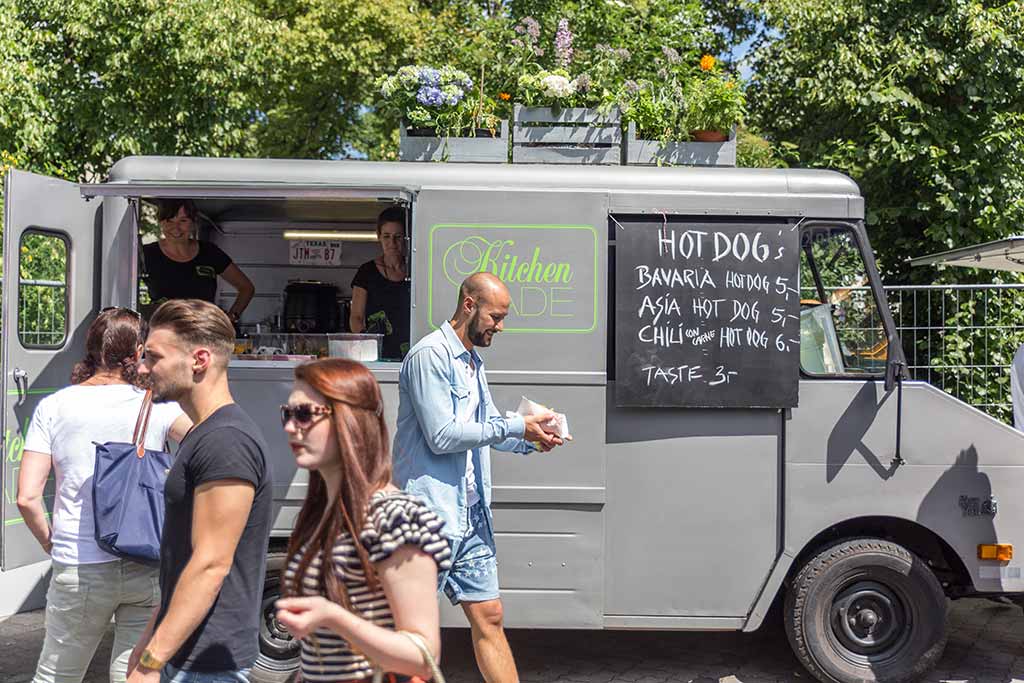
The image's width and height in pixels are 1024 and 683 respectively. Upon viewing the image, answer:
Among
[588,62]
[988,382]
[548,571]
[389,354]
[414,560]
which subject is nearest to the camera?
[414,560]

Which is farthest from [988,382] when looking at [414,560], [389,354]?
[414,560]

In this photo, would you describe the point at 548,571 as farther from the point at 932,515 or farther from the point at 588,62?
the point at 588,62

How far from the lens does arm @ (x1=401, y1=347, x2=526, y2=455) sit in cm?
425

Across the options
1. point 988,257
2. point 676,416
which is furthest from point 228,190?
point 988,257

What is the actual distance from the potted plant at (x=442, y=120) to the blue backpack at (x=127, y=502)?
2805 mm

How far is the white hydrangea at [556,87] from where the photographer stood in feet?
19.7

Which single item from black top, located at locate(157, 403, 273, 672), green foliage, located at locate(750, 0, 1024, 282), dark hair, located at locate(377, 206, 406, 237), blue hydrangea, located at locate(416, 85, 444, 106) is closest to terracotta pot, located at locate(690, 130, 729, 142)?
blue hydrangea, located at locate(416, 85, 444, 106)

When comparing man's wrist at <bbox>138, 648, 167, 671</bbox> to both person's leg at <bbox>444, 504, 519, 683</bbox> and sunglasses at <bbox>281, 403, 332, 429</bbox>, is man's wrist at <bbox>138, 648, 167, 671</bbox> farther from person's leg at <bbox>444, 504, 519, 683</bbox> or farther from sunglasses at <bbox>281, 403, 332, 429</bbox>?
person's leg at <bbox>444, 504, 519, 683</bbox>

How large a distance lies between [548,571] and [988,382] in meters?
4.68

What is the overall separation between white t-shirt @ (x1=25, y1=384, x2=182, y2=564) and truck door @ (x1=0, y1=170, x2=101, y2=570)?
5.30ft

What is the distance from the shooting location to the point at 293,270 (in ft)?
24.2

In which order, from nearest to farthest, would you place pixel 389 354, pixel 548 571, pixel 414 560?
pixel 414 560 < pixel 548 571 < pixel 389 354

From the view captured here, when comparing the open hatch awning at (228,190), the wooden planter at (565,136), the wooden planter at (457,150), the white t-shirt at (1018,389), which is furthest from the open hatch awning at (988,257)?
the open hatch awning at (228,190)

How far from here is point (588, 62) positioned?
267 inches
